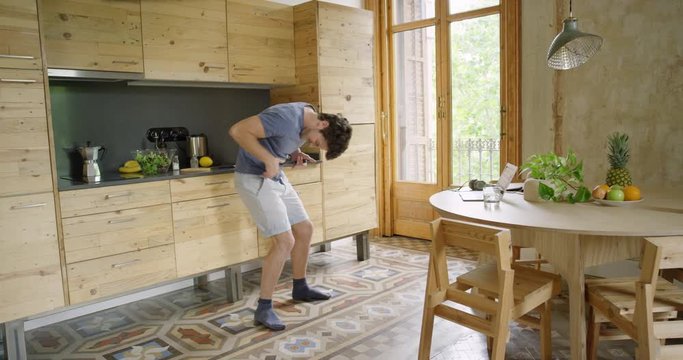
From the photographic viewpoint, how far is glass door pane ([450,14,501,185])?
14.1ft

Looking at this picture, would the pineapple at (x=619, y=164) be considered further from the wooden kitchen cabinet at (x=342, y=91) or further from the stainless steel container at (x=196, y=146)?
the stainless steel container at (x=196, y=146)

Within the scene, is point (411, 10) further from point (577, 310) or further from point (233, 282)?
point (577, 310)

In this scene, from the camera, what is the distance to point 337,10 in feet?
13.1

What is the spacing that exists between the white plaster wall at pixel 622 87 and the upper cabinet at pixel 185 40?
2300 millimetres

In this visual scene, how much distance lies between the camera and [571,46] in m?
2.75

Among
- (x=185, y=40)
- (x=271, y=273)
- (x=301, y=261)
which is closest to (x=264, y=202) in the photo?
(x=271, y=273)

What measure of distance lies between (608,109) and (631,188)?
1287 mm

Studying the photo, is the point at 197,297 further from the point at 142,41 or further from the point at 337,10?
the point at 337,10

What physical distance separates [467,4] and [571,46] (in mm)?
1840

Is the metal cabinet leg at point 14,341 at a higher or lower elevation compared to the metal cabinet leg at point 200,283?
higher

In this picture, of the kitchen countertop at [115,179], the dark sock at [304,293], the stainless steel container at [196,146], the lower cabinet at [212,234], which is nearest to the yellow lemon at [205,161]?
the stainless steel container at [196,146]

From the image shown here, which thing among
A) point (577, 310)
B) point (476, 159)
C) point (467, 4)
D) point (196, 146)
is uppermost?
point (467, 4)

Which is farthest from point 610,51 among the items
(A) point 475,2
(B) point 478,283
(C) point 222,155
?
(C) point 222,155

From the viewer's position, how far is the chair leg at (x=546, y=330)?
2.33 metres
